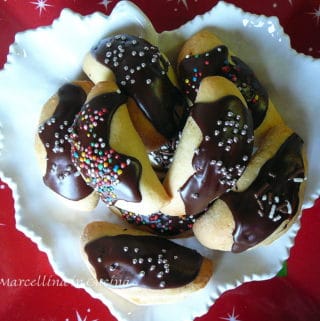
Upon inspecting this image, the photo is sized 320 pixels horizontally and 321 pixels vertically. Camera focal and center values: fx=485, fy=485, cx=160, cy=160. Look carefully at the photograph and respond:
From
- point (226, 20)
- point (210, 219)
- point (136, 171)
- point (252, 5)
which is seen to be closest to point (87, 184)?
point (136, 171)

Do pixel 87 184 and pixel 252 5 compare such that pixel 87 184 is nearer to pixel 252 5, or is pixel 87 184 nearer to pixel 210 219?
pixel 210 219

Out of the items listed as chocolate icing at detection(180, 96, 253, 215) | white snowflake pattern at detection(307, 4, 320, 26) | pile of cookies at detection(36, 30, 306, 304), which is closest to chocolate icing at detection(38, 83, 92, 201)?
pile of cookies at detection(36, 30, 306, 304)

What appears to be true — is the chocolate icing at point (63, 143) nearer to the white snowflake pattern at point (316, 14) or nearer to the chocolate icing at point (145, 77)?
the chocolate icing at point (145, 77)

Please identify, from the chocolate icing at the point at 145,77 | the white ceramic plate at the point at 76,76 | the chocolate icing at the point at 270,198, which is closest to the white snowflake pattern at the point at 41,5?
the white ceramic plate at the point at 76,76

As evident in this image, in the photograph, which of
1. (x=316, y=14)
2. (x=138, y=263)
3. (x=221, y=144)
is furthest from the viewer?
(x=316, y=14)

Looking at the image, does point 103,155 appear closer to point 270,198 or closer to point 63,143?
point 63,143

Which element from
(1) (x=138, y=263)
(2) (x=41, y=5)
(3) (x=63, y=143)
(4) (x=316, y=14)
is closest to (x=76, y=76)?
(3) (x=63, y=143)

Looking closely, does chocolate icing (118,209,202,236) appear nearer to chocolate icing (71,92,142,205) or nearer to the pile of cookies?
the pile of cookies
